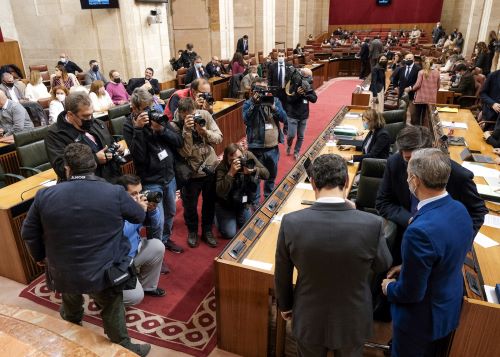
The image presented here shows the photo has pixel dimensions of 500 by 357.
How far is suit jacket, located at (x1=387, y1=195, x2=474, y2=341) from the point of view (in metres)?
1.69

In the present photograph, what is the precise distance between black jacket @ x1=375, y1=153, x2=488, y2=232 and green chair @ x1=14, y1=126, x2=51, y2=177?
11.7 ft

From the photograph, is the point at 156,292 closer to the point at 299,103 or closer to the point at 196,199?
the point at 196,199

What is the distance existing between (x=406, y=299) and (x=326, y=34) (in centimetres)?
2278

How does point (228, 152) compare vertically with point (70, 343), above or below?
above

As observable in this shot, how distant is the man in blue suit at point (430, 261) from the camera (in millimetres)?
1700

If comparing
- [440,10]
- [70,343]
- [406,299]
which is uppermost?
[440,10]

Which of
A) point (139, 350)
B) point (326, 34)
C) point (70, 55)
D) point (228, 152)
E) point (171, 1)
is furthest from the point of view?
point (326, 34)

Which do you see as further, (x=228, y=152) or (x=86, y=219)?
(x=228, y=152)

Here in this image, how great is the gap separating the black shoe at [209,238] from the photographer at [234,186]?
115 millimetres

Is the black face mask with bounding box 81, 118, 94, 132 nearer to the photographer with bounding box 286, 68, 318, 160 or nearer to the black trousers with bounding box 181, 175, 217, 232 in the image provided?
the black trousers with bounding box 181, 175, 217, 232

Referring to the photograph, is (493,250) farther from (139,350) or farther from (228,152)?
(139,350)

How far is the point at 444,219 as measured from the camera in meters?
1.72

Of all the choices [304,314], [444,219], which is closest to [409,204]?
[444,219]

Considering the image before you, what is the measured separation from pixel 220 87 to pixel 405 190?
7.16 m
